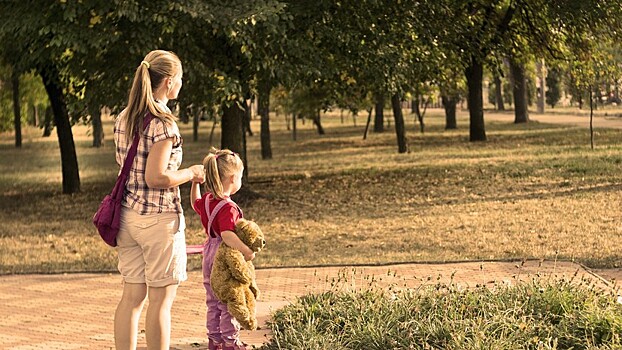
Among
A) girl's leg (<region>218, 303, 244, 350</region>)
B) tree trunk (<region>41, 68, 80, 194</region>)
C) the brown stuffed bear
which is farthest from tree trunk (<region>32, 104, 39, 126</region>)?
the brown stuffed bear

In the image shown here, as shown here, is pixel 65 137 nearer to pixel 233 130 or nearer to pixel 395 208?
pixel 233 130

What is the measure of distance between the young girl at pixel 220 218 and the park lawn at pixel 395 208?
179 inches

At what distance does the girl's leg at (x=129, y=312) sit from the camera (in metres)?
6.36

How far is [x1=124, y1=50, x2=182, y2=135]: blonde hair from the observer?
6117mm

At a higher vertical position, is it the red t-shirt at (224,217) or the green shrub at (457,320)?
the red t-shirt at (224,217)

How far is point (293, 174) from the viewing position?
25891 millimetres

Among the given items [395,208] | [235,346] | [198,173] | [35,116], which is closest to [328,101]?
[395,208]

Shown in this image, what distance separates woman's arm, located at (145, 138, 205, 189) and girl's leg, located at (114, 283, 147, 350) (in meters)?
0.65

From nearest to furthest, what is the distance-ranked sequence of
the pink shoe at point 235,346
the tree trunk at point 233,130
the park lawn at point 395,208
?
1. the pink shoe at point 235,346
2. the park lawn at point 395,208
3. the tree trunk at point 233,130

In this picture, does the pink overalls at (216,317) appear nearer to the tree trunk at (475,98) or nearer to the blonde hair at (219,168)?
the blonde hair at (219,168)

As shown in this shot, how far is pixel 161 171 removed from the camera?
241 inches

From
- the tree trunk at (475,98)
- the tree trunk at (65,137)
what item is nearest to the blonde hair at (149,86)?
the tree trunk at (65,137)

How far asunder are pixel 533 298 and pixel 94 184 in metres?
19.6

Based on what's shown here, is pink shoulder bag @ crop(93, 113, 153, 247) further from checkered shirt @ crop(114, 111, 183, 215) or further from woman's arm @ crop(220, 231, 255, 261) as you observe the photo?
woman's arm @ crop(220, 231, 255, 261)
